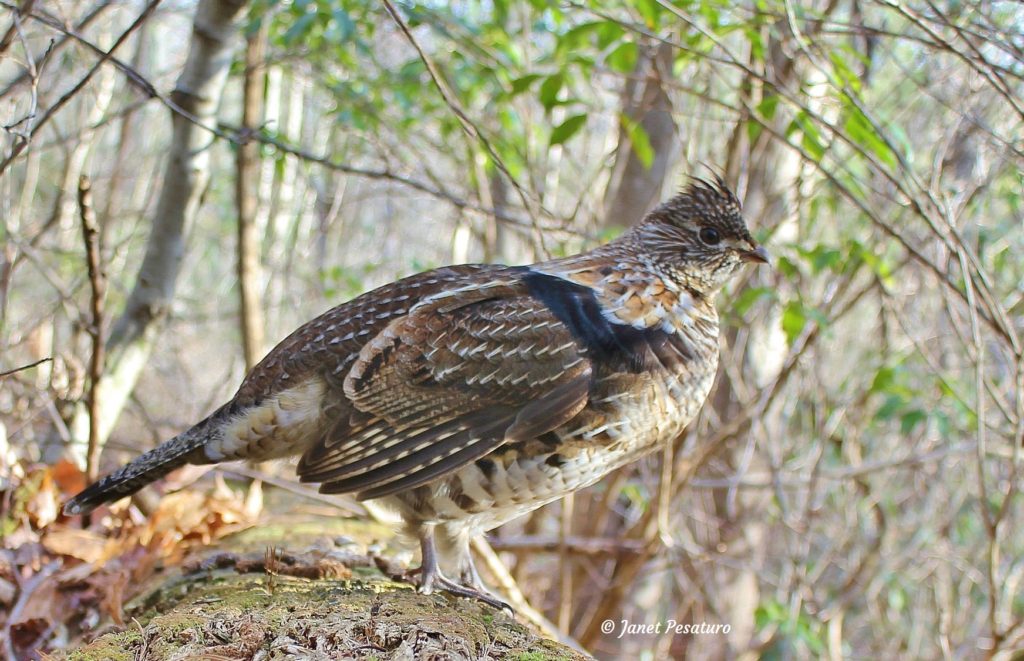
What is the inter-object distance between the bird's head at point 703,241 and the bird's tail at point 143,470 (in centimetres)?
176

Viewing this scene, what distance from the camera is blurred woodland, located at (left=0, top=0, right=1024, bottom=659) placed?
10.6 ft

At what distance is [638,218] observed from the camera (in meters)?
5.45

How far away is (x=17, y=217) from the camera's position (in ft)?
19.8

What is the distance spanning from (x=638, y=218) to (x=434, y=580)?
3267 mm

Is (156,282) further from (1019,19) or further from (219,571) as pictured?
(1019,19)

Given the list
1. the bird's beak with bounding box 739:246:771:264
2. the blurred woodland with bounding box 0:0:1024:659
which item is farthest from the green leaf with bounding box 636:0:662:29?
the bird's beak with bounding box 739:246:771:264

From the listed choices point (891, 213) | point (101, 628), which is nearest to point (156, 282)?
point (101, 628)

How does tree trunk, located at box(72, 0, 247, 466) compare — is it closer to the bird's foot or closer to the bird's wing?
the bird's wing

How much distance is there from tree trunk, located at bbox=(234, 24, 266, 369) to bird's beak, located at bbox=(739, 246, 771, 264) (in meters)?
2.53

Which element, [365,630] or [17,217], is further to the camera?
[17,217]

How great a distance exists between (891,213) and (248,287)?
443cm

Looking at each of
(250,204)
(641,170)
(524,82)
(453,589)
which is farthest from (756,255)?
(250,204)

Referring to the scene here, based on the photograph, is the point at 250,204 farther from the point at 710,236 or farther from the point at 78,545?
the point at 710,236

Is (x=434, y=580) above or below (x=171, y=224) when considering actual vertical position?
below
